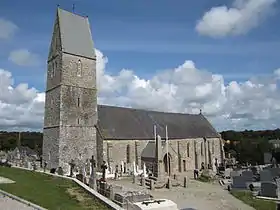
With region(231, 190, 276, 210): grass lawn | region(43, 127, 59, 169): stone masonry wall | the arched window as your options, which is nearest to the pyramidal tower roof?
the arched window

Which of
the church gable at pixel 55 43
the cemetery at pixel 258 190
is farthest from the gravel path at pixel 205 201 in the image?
the church gable at pixel 55 43

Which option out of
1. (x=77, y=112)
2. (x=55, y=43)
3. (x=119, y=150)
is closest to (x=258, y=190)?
(x=119, y=150)

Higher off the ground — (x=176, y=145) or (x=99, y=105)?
(x=99, y=105)

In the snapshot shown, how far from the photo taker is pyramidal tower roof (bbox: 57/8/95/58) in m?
30.6

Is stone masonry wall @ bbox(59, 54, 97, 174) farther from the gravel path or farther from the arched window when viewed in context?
the gravel path

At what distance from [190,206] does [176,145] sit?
21505mm

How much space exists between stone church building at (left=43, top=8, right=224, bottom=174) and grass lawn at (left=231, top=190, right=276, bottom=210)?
27.9 ft

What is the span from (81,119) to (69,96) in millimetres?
2570

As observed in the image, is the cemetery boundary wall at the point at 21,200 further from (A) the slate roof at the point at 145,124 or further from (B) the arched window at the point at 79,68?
(B) the arched window at the point at 79,68

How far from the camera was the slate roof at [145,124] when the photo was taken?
32094 mm

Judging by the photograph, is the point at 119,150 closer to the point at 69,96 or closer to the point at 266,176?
the point at 69,96

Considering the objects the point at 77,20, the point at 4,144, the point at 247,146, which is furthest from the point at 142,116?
the point at 4,144

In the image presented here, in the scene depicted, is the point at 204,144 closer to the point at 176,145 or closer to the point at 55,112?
the point at 176,145

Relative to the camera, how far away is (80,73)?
3077cm
